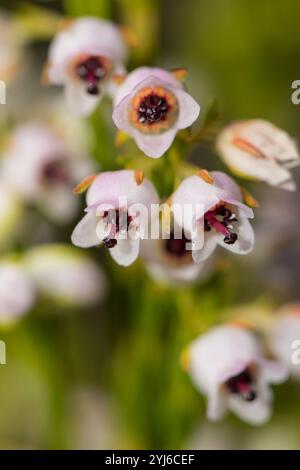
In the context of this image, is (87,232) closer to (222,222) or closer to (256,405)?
(222,222)

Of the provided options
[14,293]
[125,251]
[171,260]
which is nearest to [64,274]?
[14,293]

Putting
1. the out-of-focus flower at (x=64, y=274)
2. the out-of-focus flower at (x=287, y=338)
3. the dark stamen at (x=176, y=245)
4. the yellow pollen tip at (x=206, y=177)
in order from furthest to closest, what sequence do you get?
1. the out-of-focus flower at (x=64, y=274)
2. the out-of-focus flower at (x=287, y=338)
3. the dark stamen at (x=176, y=245)
4. the yellow pollen tip at (x=206, y=177)

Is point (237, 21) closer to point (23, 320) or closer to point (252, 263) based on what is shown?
point (252, 263)

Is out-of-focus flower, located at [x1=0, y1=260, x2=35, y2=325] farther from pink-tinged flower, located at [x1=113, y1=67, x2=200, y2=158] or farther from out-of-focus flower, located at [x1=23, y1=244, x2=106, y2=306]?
pink-tinged flower, located at [x1=113, y1=67, x2=200, y2=158]

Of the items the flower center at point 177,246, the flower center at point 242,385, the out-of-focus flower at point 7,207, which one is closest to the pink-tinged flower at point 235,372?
the flower center at point 242,385

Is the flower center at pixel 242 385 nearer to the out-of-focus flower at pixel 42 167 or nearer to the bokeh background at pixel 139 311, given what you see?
the bokeh background at pixel 139 311

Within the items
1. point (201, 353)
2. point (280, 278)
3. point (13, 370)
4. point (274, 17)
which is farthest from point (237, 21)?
point (201, 353)
